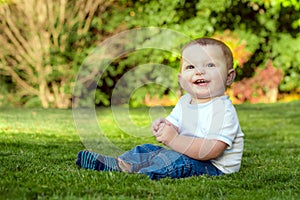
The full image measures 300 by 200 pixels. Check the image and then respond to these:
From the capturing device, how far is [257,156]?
4.59 meters

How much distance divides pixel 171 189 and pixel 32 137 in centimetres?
279

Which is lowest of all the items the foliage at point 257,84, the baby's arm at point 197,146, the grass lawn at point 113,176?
the foliage at point 257,84

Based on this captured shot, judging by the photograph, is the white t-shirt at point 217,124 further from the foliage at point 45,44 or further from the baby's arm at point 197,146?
the foliage at point 45,44

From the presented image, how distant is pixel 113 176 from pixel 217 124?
613 millimetres

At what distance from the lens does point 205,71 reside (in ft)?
10.8

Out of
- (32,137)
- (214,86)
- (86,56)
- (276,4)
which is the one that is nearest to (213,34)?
(276,4)

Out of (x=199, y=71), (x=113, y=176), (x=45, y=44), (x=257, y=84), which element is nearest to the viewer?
(x=113, y=176)

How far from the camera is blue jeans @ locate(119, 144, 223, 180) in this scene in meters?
3.21


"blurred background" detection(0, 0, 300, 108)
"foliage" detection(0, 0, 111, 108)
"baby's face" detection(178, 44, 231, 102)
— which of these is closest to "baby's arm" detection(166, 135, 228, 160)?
"baby's face" detection(178, 44, 231, 102)

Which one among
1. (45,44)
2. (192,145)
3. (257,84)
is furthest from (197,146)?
(257,84)

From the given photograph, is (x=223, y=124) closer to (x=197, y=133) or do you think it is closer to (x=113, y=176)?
(x=197, y=133)

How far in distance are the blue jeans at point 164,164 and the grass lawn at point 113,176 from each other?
4.4 inches

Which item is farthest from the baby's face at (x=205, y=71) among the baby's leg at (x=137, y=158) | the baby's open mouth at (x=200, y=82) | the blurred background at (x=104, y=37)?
the blurred background at (x=104, y=37)

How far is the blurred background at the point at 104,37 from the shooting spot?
10.6 m
